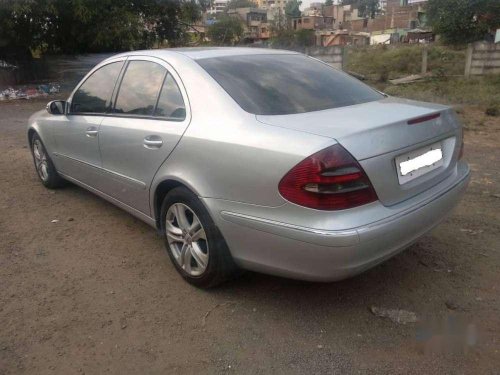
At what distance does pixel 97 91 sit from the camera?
4.03 metres

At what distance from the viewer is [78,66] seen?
15.4m

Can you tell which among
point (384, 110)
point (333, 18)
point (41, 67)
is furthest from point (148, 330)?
point (333, 18)

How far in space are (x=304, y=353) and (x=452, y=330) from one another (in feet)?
2.79

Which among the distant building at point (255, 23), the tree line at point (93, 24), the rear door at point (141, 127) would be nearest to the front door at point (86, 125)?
the rear door at point (141, 127)

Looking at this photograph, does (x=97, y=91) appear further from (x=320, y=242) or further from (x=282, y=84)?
(x=320, y=242)

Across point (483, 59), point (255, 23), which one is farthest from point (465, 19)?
point (255, 23)

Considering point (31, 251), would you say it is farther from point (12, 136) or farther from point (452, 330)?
point (12, 136)

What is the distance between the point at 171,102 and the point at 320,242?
149 cm

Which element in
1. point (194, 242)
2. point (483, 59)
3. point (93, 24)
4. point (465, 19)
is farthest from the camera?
point (465, 19)

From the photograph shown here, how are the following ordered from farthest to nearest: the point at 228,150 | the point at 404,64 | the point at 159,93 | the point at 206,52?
the point at 404,64, the point at 206,52, the point at 159,93, the point at 228,150

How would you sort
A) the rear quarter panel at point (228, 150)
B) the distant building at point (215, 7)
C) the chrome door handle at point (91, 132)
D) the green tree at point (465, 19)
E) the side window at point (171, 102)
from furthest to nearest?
the green tree at point (465, 19), the distant building at point (215, 7), the chrome door handle at point (91, 132), the side window at point (171, 102), the rear quarter panel at point (228, 150)

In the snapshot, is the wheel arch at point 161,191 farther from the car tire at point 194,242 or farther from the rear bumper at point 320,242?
the rear bumper at point 320,242

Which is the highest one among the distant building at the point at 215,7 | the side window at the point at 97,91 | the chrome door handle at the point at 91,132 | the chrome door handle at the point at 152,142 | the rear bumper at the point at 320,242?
the distant building at the point at 215,7

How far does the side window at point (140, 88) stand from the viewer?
10.9 feet
